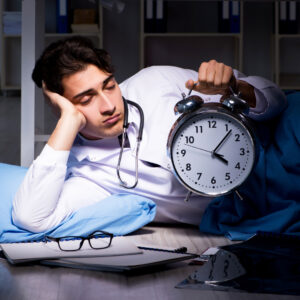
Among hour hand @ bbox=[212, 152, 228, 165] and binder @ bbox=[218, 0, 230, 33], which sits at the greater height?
binder @ bbox=[218, 0, 230, 33]

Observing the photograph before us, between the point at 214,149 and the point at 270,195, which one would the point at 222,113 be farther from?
the point at 270,195

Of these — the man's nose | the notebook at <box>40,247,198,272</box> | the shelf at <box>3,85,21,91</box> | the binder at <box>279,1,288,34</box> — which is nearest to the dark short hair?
the man's nose

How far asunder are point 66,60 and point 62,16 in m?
3.51

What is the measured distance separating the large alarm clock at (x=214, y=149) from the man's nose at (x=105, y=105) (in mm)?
275

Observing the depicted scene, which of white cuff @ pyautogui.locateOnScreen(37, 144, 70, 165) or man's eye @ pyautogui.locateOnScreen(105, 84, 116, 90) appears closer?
white cuff @ pyautogui.locateOnScreen(37, 144, 70, 165)

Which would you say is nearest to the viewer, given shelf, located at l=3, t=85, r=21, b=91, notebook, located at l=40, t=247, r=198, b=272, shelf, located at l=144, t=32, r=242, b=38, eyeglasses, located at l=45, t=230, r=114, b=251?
notebook, located at l=40, t=247, r=198, b=272

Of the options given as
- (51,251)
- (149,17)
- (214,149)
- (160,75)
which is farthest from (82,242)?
(149,17)

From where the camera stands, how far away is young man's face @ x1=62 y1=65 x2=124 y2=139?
1780mm

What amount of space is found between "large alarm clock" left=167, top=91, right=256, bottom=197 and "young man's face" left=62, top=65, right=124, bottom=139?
28 centimetres

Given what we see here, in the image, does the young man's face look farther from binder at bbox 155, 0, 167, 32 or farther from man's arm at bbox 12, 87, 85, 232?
binder at bbox 155, 0, 167, 32

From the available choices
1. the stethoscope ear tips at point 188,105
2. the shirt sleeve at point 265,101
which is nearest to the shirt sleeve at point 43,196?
the stethoscope ear tips at point 188,105

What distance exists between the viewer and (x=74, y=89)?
1.80 meters

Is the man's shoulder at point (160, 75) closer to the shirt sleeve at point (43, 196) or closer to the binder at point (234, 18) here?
the shirt sleeve at point (43, 196)

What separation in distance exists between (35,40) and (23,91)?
0.18m
